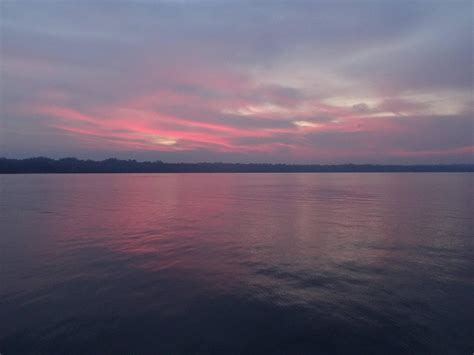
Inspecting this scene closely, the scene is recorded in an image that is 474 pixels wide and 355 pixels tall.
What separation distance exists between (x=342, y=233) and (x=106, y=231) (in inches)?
783

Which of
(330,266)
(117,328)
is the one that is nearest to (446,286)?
(330,266)

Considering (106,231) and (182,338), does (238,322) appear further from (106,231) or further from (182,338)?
(106,231)

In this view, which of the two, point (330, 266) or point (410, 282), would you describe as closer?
point (410, 282)

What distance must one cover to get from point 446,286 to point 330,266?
16.5 feet

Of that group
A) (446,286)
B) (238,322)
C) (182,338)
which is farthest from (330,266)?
(182,338)

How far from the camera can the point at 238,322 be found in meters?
9.50

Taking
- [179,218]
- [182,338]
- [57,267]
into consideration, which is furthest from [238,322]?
[179,218]

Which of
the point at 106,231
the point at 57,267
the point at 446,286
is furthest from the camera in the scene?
the point at 106,231

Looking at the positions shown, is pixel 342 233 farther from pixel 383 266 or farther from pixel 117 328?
pixel 117 328

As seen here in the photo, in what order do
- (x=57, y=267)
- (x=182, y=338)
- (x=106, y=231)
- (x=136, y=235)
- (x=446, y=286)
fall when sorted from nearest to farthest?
(x=182, y=338) → (x=446, y=286) → (x=57, y=267) → (x=136, y=235) → (x=106, y=231)

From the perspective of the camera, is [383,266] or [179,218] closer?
[383,266]

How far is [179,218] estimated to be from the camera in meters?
29.9

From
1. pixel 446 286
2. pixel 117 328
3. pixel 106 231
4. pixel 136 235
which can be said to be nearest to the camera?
pixel 117 328

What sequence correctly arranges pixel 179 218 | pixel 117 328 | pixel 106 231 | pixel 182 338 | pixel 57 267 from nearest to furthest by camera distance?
1. pixel 182 338
2. pixel 117 328
3. pixel 57 267
4. pixel 106 231
5. pixel 179 218
